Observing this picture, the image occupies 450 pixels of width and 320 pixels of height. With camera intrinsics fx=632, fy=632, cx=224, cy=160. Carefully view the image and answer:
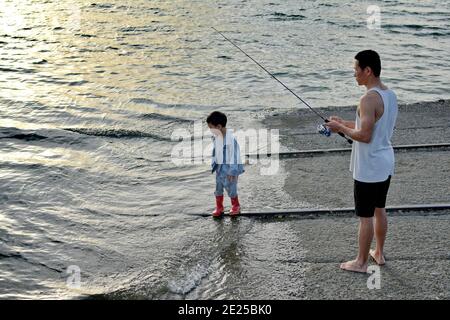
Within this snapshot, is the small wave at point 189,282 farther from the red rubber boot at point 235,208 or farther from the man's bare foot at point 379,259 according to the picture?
the man's bare foot at point 379,259

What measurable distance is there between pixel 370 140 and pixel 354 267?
1221 millimetres

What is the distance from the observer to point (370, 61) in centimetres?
520

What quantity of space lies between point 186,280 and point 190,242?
0.92 m

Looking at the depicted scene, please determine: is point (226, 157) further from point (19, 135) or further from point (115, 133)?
point (19, 135)

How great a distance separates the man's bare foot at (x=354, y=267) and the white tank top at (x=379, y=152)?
33.3 inches

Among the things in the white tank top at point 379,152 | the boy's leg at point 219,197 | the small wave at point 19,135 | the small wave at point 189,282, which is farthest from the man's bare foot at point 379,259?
the small wave at point 19,135

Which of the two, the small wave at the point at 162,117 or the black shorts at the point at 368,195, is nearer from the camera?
the black shorts at the point at 368,195

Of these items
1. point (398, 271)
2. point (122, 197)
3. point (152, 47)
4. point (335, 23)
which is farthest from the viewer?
point (335, 23)

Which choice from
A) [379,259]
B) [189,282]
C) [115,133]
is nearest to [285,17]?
[115,133]

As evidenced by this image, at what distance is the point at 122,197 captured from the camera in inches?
332

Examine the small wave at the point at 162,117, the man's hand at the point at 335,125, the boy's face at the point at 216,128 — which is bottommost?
the small wave at the point at 162,117

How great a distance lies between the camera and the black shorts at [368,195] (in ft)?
17.8
